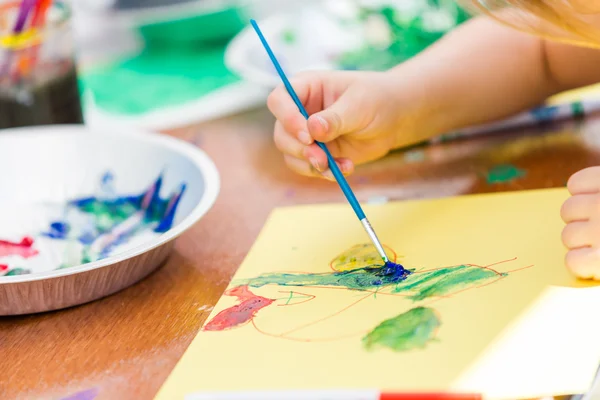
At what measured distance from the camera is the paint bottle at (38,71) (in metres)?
0.81

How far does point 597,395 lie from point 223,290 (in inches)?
10.7

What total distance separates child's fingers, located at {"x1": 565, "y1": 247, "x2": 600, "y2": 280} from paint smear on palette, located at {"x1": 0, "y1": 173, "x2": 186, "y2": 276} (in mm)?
332

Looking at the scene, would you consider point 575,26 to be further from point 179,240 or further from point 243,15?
point 243,15

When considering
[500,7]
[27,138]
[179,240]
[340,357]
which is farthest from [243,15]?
[340,357]

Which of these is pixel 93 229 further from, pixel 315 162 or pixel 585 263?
pixel 585 263

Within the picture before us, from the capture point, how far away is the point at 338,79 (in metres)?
0.64

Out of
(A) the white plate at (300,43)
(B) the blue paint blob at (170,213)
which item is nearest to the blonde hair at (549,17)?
(B) the blue paint blob at (170,213)

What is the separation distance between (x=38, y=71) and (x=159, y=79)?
31 cm

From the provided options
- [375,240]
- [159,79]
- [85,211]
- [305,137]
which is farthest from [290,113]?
[159,79]

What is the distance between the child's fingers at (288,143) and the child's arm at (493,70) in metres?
0.16

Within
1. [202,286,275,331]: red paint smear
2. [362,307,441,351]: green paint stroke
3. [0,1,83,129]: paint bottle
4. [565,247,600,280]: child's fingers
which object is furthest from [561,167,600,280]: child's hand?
[0,1,83,129]: paint bottle

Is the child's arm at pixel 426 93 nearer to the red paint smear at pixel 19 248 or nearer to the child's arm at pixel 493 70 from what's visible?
the child's arm at pixel 493 70

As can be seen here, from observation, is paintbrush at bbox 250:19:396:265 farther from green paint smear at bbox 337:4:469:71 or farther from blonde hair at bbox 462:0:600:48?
green paint smear at bbox 337:4:469:71

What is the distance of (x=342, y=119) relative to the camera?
0.60 meters
